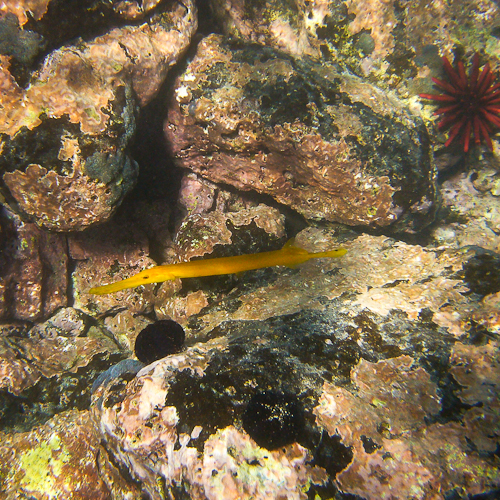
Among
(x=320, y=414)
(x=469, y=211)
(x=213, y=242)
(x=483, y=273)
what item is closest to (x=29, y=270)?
(x=213, y=242)

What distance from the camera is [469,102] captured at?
14.9ft

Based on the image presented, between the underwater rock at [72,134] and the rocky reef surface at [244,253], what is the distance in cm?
2

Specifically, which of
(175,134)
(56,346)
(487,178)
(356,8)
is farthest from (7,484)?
(487,178)

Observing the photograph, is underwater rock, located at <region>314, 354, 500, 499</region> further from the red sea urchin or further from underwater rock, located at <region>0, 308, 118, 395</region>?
the red sea urchin

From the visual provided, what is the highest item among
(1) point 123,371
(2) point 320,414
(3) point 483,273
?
(3) point 483,273

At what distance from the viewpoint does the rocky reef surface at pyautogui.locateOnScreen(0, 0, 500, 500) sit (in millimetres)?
2188

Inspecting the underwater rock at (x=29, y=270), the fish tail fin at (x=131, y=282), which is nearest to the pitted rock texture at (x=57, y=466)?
the underwater rock at (x=29, y=270)

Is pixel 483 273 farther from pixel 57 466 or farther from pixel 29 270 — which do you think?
pixel 29 270

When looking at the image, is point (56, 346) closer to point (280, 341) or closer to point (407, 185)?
point (280, 341)

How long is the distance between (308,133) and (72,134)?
2.85 meters

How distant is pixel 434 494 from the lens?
1.90 meters

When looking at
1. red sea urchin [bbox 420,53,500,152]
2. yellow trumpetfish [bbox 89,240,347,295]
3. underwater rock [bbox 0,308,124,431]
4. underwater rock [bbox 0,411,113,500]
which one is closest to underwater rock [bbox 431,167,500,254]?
red sea urchin [bbox 420,53,500,152]

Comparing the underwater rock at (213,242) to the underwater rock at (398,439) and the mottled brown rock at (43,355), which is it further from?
the underwater rock at (398,439)

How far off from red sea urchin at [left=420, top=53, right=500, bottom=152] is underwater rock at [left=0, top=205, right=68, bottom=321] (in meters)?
6.39
